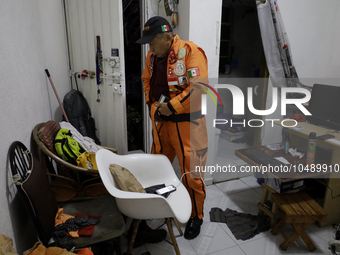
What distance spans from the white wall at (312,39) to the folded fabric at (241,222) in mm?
1299

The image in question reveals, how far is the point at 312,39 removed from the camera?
3.04 meters

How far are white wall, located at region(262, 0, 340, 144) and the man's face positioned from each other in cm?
173

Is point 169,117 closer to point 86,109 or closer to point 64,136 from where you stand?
point 64,136

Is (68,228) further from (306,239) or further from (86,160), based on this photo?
(306,239)

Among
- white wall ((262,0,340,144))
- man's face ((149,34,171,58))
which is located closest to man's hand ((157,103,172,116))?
man's face ((149,34,171,58))

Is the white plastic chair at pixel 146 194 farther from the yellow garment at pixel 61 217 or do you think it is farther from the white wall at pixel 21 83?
the white wall at pixel 21 83

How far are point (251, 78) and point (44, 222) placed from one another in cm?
427

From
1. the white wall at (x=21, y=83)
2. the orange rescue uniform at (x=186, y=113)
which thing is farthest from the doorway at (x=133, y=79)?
the orange rescue uniform at (x=186, y=113)

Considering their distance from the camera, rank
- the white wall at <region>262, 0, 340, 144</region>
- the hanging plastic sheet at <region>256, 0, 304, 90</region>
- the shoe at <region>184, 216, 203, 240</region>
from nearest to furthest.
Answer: the shoe at <region>184, 216, 203, 240</region> → the hanging plastic sheet at <region>256, 0, 304, 90</region> → the white wall at <region>262, 0, 340, 144</region>

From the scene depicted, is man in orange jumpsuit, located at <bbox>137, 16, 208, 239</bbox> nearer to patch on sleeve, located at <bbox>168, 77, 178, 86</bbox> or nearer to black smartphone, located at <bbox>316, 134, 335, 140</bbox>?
patch on sleeve, located at <bbox>168, 77, 178, 86</bbox>

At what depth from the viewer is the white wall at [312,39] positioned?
9.46 ft

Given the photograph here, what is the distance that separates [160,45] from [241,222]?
163cm

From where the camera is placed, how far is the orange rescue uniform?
5.90ft

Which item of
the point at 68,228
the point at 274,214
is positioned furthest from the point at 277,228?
the point at 68,228
